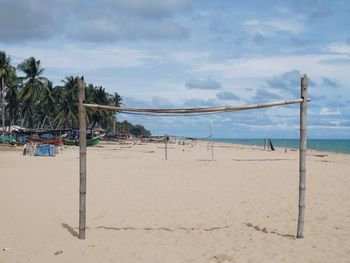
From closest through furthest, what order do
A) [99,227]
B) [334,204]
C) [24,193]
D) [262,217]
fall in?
1. [99,227]
2. [262,217]
3. [334,204]
4. [24,193]

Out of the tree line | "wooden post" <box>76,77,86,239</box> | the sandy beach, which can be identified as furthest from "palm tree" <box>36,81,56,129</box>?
"wooden post" <box>76,77,86,239</box>

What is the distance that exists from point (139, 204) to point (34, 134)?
33677 millimetres

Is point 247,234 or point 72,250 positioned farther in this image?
point 247,234

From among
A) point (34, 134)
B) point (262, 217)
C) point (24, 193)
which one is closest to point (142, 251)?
point (262, 217)

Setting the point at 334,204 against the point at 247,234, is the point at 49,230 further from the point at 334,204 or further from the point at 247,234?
the point at 334,204

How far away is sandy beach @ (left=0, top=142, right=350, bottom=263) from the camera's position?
530 cm

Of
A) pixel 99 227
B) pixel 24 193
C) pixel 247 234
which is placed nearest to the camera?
pixel 247 234

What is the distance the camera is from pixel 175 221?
703 cm

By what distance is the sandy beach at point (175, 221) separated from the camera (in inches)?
209

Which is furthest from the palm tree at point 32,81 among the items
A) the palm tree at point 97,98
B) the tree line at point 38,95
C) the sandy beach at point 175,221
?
the sandy beach at point 175,221

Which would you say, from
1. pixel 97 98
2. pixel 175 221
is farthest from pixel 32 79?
pixel 175 221

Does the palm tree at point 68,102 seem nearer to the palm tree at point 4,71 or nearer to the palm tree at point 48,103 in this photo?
the palm tree at point 48,103

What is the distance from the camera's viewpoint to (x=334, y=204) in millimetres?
8383

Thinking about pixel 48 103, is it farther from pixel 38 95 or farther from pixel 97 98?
pixel 97 98
